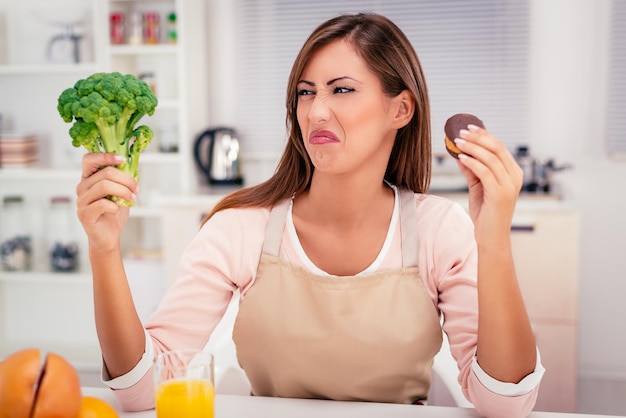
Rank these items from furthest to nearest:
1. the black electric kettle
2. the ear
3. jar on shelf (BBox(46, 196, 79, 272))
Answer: jar on shelf (BBox(46, 196, 79, 272))
the black electric kettle
the ear

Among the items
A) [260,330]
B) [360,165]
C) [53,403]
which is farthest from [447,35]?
[53,403]

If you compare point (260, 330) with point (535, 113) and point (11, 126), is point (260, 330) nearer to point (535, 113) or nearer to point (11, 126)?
point (535, 113)

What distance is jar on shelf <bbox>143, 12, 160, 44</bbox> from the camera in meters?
3.57

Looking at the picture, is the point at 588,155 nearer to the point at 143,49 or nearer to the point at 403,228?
the point at 143,49

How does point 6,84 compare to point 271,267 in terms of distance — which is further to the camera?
point 6,84

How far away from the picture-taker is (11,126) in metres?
3.89

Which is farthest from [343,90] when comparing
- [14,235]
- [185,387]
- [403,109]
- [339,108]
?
[14,235]

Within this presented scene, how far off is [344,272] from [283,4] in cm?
244

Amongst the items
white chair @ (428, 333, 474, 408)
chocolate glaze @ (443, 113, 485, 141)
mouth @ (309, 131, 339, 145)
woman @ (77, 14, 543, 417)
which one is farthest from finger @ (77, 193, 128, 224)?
white chair @ (428, 333, 474, 408)

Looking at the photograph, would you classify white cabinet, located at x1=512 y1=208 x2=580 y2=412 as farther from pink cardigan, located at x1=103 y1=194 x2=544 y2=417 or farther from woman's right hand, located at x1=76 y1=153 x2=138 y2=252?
woman's right hand, located at x1=76 y1=153 x2=138 y2=252

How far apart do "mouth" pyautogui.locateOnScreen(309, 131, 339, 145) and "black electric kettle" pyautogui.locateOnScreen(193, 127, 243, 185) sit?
2222 mm

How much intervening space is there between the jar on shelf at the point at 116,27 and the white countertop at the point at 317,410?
2636mm

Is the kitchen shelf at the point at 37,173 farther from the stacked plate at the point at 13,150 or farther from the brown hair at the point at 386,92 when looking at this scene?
the brown hair at the point at 386,92

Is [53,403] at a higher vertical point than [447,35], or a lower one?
lower
